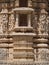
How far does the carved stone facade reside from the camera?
33.0 feet

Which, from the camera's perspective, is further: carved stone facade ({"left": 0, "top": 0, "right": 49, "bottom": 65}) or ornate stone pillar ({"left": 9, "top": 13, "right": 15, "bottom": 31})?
ornate stone pillar ({"left": 9, "top": 13, "right": 15, "bottom": 31})

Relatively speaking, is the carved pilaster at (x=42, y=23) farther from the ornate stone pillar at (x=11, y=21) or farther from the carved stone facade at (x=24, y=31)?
the ornate stone pillar at (x=11, y=21)

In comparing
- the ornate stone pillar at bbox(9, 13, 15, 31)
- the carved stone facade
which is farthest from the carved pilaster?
the ornate stone pillar at bbox(9, 13, 15, 31)

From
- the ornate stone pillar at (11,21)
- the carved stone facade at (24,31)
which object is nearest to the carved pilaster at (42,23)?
the carved stone facade at (24,31)

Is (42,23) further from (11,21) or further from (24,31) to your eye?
(11,21)

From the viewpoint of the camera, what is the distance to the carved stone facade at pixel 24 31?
396 inches

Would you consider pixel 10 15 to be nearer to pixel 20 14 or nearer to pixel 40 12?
pixel 20 14

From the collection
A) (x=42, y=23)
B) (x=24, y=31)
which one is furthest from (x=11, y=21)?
(x=42, y=23)

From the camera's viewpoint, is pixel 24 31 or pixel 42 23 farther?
pixel 42 23

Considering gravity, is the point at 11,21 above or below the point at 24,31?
above

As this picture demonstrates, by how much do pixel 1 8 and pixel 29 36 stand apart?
1.84 meters

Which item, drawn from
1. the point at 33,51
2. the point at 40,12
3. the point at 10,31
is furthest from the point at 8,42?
the point at 40,12

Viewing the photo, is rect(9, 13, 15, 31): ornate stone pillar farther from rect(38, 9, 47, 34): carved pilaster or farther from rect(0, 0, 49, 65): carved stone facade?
rect(38, 9, 47, 34): carved pilaster

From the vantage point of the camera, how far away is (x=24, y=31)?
1022 centimetres
